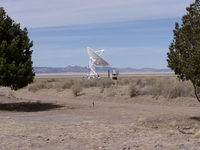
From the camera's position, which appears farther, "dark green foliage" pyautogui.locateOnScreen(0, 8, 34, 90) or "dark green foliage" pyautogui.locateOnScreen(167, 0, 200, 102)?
"dark green foliage" pyautogui.locateOnScreen(0, 8, 34, 90)

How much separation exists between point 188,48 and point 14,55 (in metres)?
14.8

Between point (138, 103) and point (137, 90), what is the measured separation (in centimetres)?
348

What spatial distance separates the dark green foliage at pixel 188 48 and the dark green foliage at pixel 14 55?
12.6 metres

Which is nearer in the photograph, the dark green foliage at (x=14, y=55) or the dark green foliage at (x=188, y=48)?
the dark green foliage at (x=188, y=48)

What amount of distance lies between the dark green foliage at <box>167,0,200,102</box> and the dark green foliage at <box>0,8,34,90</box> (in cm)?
1258

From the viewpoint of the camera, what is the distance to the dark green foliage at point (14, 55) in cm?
2939

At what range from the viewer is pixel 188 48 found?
20.1 meters

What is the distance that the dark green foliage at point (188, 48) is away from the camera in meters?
19.3

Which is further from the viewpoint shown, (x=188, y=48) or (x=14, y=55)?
(x=14, y=55)

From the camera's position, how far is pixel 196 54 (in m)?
19.0

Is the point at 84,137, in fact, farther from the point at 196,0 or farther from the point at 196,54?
the point at 196,0

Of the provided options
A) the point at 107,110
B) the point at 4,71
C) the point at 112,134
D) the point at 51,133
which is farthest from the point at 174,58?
the point at 4,71

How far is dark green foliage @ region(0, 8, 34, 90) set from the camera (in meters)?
29.4

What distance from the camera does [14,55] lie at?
1213 inches
